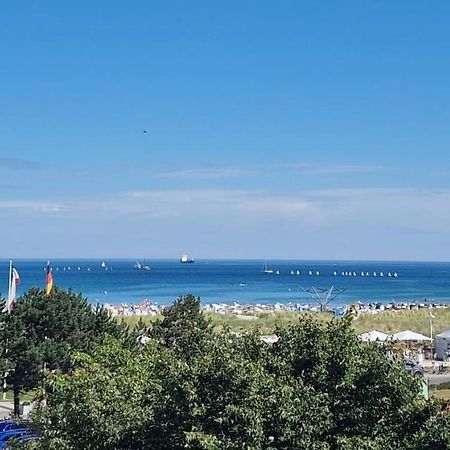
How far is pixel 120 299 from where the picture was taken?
120000 millimetres

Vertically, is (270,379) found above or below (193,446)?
above

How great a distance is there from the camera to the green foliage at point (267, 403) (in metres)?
11.1

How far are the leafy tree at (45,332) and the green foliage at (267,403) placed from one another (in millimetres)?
13057

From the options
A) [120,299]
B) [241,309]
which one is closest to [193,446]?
[241,309]

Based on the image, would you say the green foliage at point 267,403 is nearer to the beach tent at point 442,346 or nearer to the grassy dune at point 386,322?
the beach tent at point 442,346

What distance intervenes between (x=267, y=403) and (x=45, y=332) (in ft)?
62.3

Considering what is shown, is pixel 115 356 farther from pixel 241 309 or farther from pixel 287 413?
pixel 241 309

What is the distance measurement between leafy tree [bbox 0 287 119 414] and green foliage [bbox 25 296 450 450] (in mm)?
13057

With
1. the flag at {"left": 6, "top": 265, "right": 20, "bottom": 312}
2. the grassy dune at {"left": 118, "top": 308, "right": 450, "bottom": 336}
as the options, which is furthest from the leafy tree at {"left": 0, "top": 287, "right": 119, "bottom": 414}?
the grassy dune at {"left": 118, "top": 308, "right": 450, "bottom": 336}

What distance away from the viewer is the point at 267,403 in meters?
11.1

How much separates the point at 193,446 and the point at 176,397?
1.09m

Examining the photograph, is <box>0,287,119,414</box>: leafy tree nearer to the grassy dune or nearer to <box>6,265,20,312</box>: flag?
<box>6,265,20,312</box>: flag

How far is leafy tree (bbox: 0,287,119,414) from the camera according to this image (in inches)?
1046

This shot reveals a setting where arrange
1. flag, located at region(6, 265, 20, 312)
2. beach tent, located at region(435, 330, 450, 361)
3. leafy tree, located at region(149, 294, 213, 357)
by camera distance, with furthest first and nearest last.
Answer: beach tent, located at region(435, 330, 450, 361), leafy tree, located at region(149, 294, 213, 357), flag, located at region(6, 265, 20, 312)
